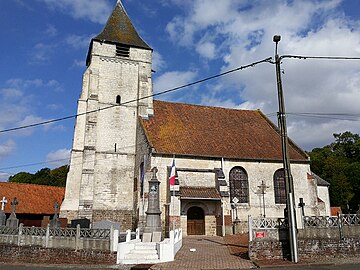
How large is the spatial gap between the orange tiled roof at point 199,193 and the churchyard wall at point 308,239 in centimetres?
995

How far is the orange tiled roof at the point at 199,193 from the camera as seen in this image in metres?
21.9

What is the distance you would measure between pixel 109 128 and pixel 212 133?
356 inches

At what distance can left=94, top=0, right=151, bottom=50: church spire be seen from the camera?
96.5 ft

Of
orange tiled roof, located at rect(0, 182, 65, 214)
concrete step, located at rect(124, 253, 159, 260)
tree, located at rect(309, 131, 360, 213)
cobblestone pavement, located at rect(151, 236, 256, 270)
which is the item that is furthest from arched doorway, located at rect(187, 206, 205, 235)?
tree, located at rect(309, 131, 360, 213)

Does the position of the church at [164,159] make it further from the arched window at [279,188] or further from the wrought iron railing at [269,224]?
the wrought iron railing at [269,224]

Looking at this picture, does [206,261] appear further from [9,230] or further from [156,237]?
[9,230]

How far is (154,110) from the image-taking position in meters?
28.6

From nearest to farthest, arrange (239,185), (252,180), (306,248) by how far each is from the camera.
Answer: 1. (306,248)
2. (239,185)
3. (252,180)

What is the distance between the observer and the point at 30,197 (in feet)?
92.1

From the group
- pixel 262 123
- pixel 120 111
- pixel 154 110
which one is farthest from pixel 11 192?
pixel 262 123

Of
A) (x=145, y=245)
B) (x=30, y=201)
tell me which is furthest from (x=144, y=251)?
(x=30, y=201)

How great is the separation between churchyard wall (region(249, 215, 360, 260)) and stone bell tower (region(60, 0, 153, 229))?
15.2m

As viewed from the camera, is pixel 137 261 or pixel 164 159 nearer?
pixel 137 261

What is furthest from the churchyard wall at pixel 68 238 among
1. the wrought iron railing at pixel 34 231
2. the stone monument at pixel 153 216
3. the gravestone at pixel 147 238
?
the stone monument at pixel 153 216
